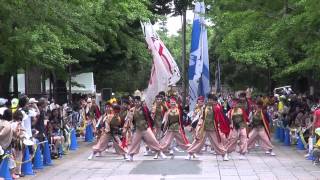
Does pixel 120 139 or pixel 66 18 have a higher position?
pixel 66 18

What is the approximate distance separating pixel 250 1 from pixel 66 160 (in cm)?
818

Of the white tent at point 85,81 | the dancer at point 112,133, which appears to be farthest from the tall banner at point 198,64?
the dancer at point 112,133

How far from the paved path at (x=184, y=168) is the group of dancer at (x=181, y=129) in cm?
36

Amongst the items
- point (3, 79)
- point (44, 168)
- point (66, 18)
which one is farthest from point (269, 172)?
point (3, 79)

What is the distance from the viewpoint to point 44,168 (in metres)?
16.3

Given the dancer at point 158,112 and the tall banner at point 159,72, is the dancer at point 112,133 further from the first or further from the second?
the tall banner at point 159,72

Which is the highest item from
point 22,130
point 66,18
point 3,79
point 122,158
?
point 66,18

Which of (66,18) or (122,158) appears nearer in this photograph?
(66,18)

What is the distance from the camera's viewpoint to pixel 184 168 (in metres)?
15.9

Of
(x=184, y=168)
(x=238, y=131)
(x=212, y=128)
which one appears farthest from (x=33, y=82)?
(x=184, y=168)

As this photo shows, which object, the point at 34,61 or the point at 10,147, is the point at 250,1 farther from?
the point at 10,147

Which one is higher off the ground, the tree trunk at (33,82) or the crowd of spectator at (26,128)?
the tree trunk at (33,82)

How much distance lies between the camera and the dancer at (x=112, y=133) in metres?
18.8

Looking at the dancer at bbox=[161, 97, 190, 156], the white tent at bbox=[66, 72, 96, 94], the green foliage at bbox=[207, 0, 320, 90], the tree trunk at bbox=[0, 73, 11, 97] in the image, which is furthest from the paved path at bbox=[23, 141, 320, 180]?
the white tent at bbox=[66, 72, 96, 94]
